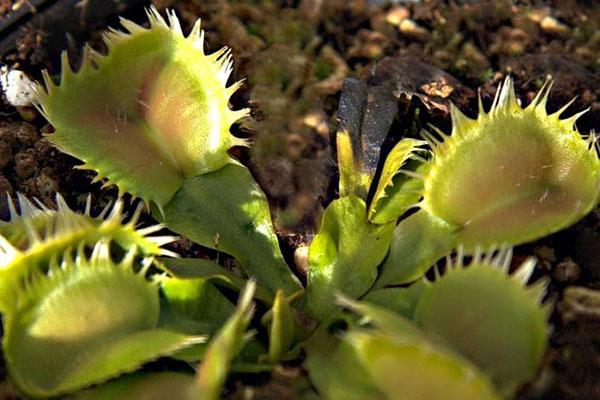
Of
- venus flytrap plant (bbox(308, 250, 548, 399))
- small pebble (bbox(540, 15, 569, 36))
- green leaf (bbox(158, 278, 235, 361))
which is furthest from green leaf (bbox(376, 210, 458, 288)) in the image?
small pebble (bbox(540, 15, 569, 36))

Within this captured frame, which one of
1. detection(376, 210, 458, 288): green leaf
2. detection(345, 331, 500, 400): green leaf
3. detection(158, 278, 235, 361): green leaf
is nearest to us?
detection(345, 331, 500, 400): green leaf

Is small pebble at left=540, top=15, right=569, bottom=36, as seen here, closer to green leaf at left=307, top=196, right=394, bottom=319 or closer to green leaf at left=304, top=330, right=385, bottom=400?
green leaf at left=307, top=196, right=394, bottom=319

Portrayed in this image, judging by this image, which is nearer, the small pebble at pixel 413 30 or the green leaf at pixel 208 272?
the green leaf at pixel 208 272

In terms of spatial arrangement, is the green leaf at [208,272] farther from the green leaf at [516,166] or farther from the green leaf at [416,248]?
the green leaf at [516,166]

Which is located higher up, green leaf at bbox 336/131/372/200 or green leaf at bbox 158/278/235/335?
green leaf at bbox 158/278/235/335

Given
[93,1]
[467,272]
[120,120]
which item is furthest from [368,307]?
[93,1]

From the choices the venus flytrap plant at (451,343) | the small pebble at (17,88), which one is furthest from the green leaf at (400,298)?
the small pebble at (17,88)
